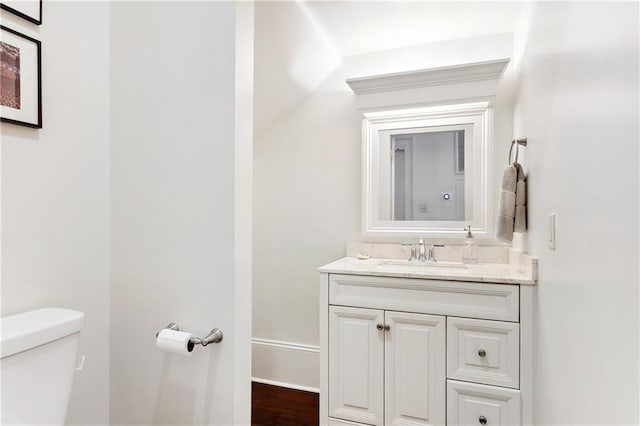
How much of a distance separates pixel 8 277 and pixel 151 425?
2.09 ft

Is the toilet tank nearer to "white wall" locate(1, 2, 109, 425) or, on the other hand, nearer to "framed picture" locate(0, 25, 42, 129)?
"white wall" locate(1, 2, 109, 425)

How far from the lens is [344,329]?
183 centimetres

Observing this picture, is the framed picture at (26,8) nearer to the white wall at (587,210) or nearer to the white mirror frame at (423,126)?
the white wall at (587,210)

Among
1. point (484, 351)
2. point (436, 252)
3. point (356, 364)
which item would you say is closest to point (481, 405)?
point (484, 351)

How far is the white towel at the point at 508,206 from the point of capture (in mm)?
1668

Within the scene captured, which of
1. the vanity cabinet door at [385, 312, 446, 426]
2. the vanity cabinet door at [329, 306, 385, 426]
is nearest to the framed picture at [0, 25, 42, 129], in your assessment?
the vanity cabinet door at [329, 306, 385, 426]

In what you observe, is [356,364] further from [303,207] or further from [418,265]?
[303,207]

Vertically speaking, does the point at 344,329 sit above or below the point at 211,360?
below

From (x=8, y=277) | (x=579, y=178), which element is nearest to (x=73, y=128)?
(x=8, y=277)

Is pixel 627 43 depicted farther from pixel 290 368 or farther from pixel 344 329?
pixel 290 368

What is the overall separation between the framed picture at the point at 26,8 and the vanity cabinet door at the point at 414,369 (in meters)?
1.73

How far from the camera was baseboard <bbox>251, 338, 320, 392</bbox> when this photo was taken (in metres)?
2.42

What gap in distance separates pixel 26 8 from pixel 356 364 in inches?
73.8

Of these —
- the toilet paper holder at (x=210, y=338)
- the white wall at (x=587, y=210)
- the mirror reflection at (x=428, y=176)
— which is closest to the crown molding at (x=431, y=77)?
the mirror reflection at (x=428, y=176)
